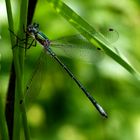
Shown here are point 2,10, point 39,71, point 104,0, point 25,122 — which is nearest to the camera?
point 25,122

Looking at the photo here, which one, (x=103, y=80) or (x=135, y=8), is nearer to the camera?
(x=103, y=80)

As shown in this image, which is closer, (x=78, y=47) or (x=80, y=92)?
(x=78, y=47)

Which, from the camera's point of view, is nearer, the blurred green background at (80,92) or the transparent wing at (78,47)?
the transparent wing at (78,47)

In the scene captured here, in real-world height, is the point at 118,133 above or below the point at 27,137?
above

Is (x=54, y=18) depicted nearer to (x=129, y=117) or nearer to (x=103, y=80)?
(x=103, y=80)

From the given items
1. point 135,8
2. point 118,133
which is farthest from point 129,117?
point 135,8

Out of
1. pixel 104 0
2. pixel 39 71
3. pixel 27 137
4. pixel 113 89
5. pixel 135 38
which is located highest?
pixel 104 0

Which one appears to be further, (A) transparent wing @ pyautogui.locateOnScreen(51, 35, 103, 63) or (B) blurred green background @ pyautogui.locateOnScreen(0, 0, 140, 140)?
(B) blurred green background @ pyautogui.locateOnScreen(0, 0, 140, 140)

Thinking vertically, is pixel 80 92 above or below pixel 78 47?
above
